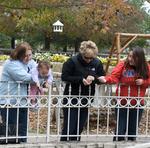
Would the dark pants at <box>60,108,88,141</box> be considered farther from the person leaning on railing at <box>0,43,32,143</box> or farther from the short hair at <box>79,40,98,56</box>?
the short hair at <box>79,40,98,56</box>

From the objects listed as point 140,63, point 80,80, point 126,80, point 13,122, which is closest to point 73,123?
point 80,80

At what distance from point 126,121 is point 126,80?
2.01 feet

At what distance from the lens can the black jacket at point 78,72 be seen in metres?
7.33

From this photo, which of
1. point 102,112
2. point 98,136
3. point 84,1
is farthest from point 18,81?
point 84,1

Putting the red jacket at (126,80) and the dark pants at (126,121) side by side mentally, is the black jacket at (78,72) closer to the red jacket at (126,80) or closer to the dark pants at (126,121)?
the red jacket at (126,80)

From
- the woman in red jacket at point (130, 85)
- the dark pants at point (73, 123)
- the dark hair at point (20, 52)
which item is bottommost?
the dark pants at point (73, 123)

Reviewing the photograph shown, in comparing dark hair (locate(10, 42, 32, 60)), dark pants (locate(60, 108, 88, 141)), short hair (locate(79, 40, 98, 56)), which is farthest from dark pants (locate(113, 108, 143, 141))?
dark hair (locate(10, 42, 32, 60))

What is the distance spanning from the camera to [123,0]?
13.0 meters

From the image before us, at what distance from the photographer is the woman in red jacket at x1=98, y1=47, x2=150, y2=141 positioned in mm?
7453

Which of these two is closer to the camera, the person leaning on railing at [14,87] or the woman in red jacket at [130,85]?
the person leaning on railing at [14,87]

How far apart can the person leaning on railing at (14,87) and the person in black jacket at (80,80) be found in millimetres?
558

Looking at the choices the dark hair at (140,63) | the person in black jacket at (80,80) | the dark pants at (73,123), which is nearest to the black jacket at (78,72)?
the person in black jacket at (80,80)

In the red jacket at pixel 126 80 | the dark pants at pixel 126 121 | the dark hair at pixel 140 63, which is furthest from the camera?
the dark pants at pixel 126 121

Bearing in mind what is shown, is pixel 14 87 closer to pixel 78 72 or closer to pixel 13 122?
pixel 13 122
